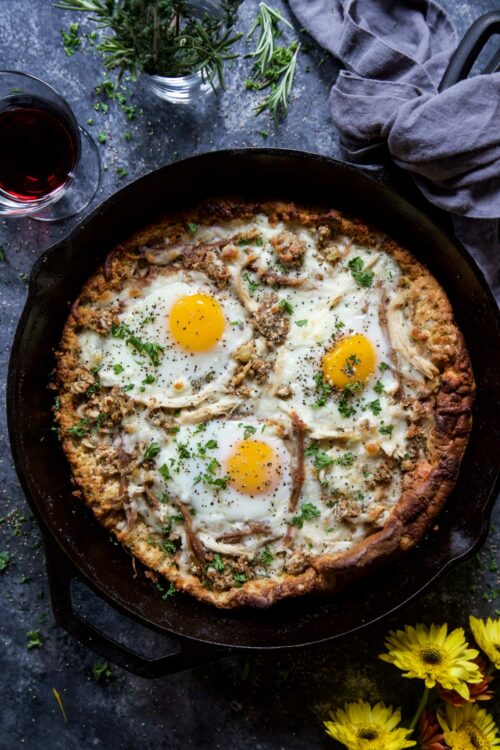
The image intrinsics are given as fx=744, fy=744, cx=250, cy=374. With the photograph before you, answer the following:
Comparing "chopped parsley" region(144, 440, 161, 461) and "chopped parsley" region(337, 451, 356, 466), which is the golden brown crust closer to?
"chopped parsley" region(144, 440, 161, 461)

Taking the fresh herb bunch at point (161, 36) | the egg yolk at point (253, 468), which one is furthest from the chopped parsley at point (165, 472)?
the fresh herb bunch at point (161, 36)

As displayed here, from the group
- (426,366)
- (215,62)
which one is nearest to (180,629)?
(426,366)

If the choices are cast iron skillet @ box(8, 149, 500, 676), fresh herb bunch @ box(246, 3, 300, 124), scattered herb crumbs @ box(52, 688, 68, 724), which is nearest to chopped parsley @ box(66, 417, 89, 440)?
cast iron skillet @ box(8, 149, 500, 676)

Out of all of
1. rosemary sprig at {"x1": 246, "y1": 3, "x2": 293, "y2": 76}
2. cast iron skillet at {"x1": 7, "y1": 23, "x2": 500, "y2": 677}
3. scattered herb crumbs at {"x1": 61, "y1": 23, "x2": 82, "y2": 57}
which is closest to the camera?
cast iron skillet at {"x1": 7, "y1": 23, "x2": 500, "y2": 677}

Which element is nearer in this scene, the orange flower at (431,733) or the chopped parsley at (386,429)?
the chopped parsley at (386,429)

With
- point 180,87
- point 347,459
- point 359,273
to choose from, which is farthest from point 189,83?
point 347,459

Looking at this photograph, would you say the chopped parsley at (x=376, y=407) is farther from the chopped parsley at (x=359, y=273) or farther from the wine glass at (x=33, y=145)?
the wine glass at (x=33, y=145)
